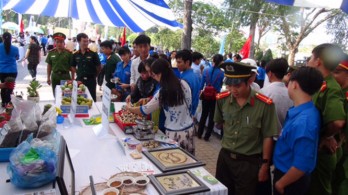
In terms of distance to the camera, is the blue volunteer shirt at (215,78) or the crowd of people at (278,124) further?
the blue volunteer shirt at (215,78)

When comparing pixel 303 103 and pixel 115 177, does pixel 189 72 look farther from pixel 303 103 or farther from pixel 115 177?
pixel 115 177

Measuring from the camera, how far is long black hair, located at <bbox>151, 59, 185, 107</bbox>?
98.0 inches

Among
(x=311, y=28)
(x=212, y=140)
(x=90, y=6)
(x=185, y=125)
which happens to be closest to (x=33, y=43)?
(x=90, y=6)

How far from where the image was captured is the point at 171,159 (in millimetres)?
2059

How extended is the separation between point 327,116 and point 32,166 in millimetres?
2049

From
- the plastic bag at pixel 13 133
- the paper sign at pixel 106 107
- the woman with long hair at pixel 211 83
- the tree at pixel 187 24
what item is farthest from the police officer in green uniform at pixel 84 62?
the tree at pixel 187 24

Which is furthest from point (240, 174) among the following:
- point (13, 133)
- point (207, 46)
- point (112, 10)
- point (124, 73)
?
point (207, 46)

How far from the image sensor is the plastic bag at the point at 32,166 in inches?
52.9

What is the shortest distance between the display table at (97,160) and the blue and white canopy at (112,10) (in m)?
3.44

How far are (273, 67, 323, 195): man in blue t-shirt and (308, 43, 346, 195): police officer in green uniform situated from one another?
0.29m

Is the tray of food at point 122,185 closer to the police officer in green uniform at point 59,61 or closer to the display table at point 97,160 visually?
the display table at point 97,160

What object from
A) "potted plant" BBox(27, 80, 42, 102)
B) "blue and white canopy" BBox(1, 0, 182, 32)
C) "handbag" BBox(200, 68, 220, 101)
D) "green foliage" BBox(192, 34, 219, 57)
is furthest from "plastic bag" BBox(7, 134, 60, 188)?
"green foliage" BBox(192, 34, 219, 57)

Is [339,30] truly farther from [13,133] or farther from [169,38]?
[13,133]

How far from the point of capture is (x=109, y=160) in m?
2.06
